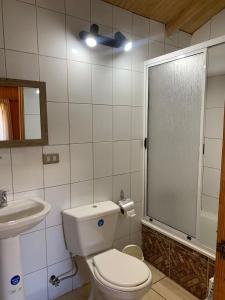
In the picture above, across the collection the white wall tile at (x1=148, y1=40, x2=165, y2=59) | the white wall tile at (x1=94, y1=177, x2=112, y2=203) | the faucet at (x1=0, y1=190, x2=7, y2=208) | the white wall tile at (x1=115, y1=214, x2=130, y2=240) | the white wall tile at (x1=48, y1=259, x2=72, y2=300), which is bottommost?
the white wall tile at (x1=48, y1=259, x2=72, y2=300)

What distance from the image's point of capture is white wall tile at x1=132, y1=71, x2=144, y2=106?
86.5 inches

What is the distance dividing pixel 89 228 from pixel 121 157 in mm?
716

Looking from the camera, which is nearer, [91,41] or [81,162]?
[91,41]

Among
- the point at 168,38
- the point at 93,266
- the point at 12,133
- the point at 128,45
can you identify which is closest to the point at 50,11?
the point at 128,45

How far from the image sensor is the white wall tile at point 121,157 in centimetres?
213

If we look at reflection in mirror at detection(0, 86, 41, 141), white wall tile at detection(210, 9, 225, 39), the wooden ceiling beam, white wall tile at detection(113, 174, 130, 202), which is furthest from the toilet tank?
white wall tile at detection(210, 9, 225, 39)

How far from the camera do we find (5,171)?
1.57 m

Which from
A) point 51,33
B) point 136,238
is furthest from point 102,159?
point 51,33

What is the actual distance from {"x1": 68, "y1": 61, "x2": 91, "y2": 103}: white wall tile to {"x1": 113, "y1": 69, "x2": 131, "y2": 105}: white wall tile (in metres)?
0.27

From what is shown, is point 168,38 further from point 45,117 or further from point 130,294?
point 130,294

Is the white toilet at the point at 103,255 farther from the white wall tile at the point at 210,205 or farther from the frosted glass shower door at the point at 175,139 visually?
the white wall tile at the point at 210,205

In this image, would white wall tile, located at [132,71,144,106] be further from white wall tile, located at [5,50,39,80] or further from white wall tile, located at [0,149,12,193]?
white wall tile, located at [0,149,12,193]

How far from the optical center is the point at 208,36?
2.36 m

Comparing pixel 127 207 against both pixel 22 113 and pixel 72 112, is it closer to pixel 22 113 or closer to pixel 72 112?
pixel 72 112
